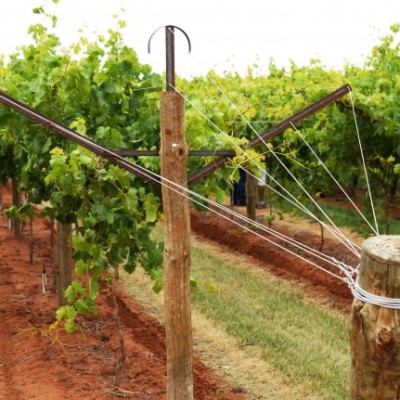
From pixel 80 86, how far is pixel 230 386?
2962 mm

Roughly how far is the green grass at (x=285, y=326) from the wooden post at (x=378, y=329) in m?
2.22

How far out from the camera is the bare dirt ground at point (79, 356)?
611 cm

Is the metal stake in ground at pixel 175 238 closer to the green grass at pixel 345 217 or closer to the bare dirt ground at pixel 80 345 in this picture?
the bare dirt ground at pixel 80 345

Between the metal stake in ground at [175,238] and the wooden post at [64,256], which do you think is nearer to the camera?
the metal stake in ground at [175,238]

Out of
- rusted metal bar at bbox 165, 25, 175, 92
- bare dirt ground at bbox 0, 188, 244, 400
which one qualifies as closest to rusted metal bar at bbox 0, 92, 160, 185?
rusted metal bar at bbox 165, 25, 175, 92

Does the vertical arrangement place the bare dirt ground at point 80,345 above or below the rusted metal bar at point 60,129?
below

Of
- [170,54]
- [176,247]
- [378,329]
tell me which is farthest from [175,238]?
[378,329]

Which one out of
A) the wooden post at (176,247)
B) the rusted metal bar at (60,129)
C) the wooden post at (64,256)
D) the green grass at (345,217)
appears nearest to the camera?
the wooden post at (176,247)

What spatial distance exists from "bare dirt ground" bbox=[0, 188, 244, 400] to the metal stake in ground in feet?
4.31

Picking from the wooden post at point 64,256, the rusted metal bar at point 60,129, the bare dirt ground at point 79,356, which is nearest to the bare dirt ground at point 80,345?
the bare dirt ground at point 79,356

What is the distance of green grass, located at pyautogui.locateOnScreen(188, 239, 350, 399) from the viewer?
6.89 m

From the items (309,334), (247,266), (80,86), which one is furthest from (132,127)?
(247,266)

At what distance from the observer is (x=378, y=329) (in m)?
2.88

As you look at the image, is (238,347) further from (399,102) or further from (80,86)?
(399,102)
